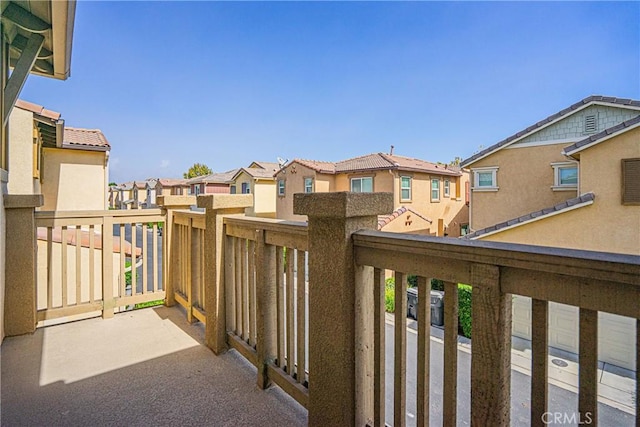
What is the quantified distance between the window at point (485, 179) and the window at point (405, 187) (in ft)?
15.3

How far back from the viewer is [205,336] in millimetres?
2799

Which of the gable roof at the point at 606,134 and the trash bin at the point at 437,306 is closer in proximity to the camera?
the gable roof at the point at 606,134

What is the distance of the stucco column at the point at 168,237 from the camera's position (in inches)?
141

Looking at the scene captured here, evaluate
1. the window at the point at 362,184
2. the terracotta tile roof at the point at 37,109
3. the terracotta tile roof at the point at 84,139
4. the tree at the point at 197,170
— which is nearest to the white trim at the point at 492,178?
the window at the point at 362,184

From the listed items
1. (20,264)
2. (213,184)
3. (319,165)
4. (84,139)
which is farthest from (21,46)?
(213,184)

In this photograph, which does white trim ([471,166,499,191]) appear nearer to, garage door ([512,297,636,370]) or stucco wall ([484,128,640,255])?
stucco wall ([484,128,640,255])

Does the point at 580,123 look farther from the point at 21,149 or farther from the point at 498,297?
the point at 21,149

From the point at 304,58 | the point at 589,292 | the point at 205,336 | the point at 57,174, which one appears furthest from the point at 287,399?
the point at 304,58

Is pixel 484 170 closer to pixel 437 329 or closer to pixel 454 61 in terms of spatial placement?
pixel 437 329

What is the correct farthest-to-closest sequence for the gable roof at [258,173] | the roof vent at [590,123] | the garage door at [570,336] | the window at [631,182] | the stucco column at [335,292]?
the gable roof at [258,173], the roof vent at [590,123], the window at [631,182], the garage door at [570,336], the stucco column at [335,292]

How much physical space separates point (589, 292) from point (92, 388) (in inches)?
105

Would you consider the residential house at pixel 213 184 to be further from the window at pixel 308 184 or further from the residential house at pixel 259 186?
the window at pixel 308 184

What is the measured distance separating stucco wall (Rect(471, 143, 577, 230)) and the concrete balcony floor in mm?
10584

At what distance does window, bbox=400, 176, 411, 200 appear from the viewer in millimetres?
15779
